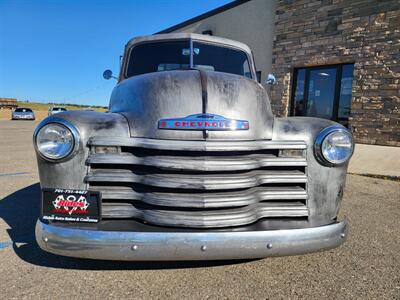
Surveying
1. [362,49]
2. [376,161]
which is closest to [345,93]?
[362,49]

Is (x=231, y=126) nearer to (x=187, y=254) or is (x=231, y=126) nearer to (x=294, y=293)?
(x=187, y=254)

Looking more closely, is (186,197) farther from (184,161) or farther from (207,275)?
(207,275)

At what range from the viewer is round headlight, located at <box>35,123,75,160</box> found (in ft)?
6.95

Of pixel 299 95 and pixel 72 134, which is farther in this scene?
pixel 299 95

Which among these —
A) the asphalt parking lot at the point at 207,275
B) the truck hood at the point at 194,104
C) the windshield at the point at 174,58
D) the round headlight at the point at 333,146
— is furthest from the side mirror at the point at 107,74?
the round headlight at the point at 333,146

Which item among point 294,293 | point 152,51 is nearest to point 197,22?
point 152,51

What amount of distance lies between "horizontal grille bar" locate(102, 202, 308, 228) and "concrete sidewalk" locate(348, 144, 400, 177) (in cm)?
539

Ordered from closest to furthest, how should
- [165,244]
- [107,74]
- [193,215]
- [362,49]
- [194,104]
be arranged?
[165,244], [193,215], [194,104], [107,74], [362,49]

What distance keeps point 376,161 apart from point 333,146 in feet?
20.9

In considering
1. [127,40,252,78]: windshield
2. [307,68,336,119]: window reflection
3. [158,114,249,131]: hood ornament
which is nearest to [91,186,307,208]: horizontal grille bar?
[158,114,249,131]: hood ornament

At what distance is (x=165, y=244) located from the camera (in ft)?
6.25

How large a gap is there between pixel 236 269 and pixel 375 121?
9.41 m

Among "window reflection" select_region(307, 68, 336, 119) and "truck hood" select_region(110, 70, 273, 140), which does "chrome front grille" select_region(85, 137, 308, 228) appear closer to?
"truck hood" select_region(110, 70, 273, 140)

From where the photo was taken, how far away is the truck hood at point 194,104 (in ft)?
7.25
